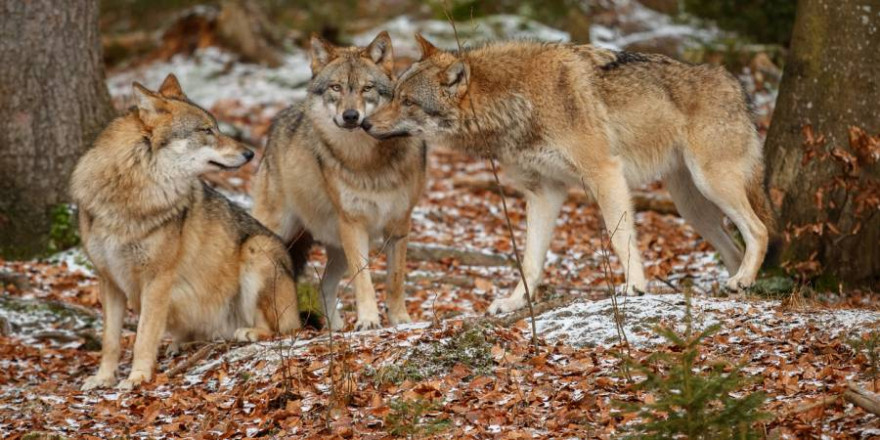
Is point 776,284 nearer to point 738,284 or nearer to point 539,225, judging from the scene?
point 738,284

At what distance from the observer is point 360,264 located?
8.21 metres

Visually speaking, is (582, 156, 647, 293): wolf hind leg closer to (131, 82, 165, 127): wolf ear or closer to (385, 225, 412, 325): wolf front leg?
(385, 225, 412, 325): wolf front leg

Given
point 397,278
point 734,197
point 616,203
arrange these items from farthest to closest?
point 397,278 → point 734,197 → point 616,203

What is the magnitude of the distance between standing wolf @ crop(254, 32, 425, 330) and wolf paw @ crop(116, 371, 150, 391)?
157cm

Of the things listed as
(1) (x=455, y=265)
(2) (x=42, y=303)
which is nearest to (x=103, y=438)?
(2) (x=42, y=303)

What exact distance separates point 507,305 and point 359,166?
6.08 feet

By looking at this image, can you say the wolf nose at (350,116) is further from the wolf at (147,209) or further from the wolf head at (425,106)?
the wolf at (147,209)

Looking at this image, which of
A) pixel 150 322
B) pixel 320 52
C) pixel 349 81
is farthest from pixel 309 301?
pixel 320 52

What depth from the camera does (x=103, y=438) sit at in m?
5.84

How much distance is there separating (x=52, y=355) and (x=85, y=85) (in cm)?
316

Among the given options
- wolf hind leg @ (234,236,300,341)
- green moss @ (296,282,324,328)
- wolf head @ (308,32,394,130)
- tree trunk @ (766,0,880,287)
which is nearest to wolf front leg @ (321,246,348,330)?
green moss @ (296,282,324,328)

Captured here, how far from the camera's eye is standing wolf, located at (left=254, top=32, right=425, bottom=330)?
8.03 meters

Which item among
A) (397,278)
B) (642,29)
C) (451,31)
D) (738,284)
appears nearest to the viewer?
(738,284)

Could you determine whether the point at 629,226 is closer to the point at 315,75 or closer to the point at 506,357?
the point at 506,357
